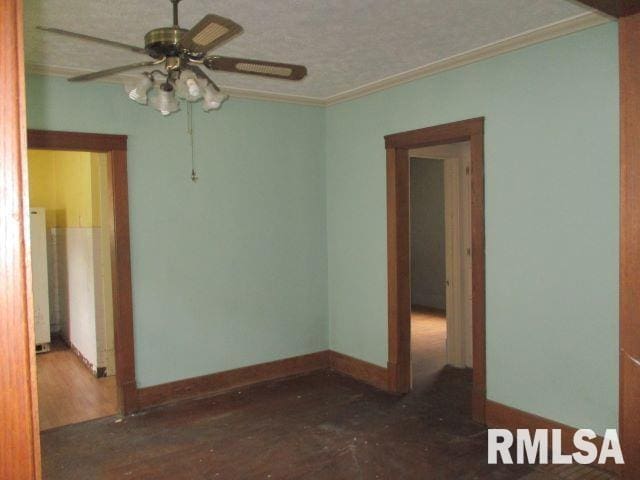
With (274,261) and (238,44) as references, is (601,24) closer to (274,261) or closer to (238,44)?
(238,44)

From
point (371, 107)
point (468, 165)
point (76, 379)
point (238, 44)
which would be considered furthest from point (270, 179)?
point (76, 379)

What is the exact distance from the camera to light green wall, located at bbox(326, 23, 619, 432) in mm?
2877

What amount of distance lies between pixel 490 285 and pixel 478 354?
1.71 feet

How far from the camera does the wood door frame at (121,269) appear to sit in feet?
12.7

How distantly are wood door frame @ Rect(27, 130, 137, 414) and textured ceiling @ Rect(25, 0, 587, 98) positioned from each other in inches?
25.8

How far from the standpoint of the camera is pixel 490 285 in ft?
11.6

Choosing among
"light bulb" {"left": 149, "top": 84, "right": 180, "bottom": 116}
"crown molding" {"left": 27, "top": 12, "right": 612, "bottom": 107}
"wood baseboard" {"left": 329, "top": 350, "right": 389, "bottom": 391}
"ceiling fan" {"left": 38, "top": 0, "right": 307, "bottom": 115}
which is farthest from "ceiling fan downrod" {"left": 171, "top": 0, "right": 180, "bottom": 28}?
"wood baseboard" {"left": 329, "top": 350, "right": 389, "bottom": 391}

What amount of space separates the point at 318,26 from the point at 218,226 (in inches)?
81.3

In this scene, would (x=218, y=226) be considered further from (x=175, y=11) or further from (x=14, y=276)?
(x=14, y=276)

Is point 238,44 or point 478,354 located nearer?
point 238,44

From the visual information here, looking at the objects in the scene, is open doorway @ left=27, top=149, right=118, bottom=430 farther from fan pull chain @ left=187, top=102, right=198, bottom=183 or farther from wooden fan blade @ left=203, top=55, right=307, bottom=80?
wooden fan blade @ left=203, top=55, right=307, bottom=80

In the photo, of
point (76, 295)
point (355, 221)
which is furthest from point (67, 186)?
point (355, 221)

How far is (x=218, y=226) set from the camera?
4.39 m
